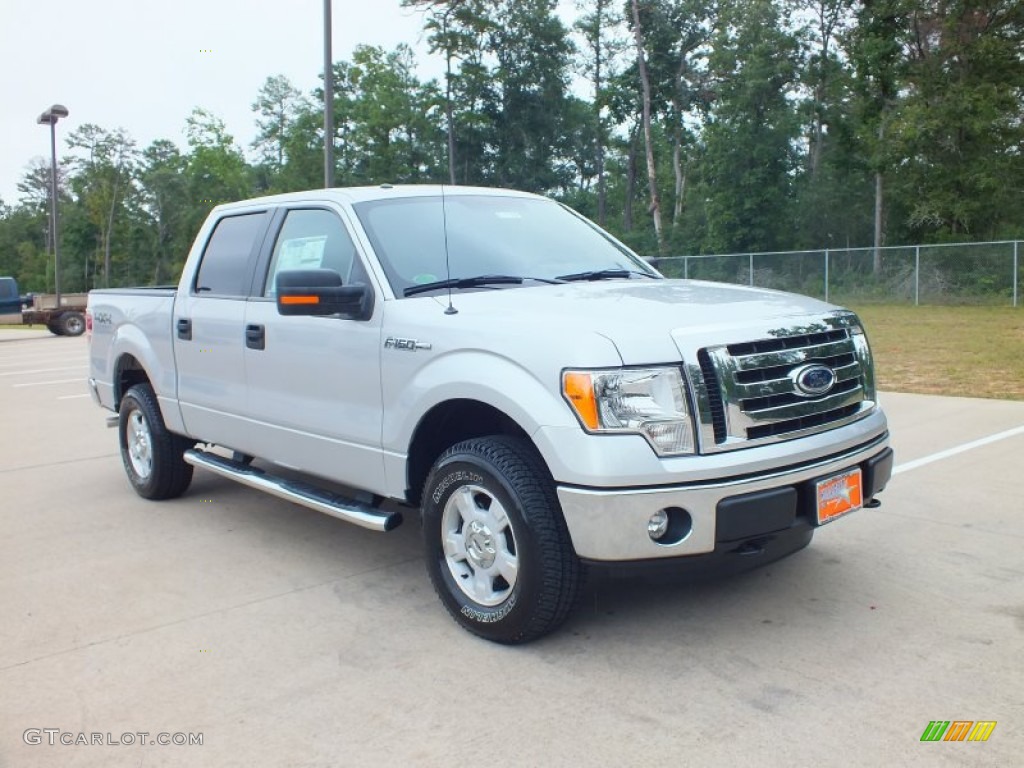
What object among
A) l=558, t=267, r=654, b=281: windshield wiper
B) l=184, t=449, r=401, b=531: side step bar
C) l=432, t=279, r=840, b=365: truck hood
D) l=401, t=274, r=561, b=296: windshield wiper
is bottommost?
l=184, t=449, r=401, b=531: side step bar

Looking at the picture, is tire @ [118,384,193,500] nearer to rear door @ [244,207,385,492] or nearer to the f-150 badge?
rear door @ [244,207,385,492]

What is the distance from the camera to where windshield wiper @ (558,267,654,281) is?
4.64 meters

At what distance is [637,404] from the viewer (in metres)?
3.43

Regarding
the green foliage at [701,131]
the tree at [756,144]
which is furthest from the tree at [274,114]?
the tree at [756,144]

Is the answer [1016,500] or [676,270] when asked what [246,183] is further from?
[1016,500]

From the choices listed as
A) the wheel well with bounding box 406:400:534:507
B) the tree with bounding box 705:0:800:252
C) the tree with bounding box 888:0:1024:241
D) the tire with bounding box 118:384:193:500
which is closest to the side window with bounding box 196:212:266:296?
the tire with bounding box 118:384:193:500

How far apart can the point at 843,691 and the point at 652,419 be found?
1183mm

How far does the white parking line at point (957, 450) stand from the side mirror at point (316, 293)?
14.0 ft

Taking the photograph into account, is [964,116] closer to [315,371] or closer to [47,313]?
[47,313]

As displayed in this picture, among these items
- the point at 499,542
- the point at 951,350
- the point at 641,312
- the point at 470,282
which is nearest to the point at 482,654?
the point at 499,542

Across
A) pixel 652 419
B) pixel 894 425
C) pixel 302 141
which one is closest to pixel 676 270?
pixel 894 425

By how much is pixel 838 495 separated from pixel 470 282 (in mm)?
1914

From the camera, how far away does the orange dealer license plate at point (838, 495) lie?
3.73 metres

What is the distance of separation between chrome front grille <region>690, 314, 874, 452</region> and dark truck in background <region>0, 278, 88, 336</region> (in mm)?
26956
